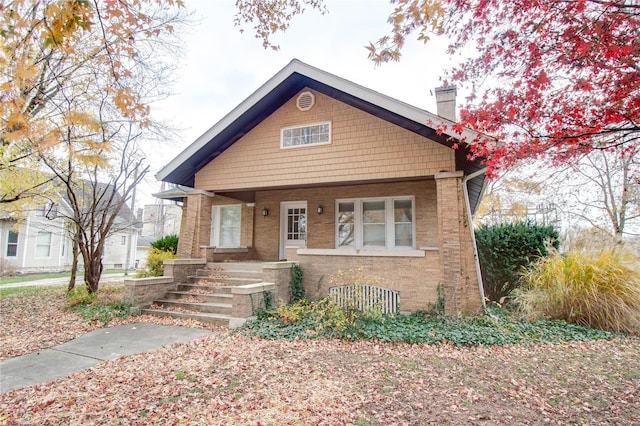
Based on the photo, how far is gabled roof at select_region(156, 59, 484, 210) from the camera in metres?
7.62

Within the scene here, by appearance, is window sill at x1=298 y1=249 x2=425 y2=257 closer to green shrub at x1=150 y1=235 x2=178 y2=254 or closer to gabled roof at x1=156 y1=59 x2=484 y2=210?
gabled roof at x1=156 y1=59 x2=484 y2=210

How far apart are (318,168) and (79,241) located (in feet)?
23.5

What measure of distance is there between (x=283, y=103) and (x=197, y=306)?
601 cm

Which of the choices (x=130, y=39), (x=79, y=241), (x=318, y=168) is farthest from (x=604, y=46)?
(x=79, y=241)

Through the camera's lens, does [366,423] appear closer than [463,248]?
Yes

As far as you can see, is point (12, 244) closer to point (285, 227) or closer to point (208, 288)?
point (285, 227)

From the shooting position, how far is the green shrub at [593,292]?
20.8 feet

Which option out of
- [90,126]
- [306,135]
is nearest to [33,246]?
[90,126]

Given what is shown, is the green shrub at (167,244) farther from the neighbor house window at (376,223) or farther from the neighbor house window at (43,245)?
the neighbor house window at (43,245)

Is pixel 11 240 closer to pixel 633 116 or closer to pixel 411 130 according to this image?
pixel 411 130

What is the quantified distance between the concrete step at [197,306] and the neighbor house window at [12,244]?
17971mm

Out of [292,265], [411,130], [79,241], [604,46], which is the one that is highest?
[411,130]

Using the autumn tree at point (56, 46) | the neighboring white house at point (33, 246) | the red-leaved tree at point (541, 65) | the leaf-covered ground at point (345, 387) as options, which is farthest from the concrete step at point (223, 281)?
the neighboring white house at point (33, 246)

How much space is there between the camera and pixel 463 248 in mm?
7438
